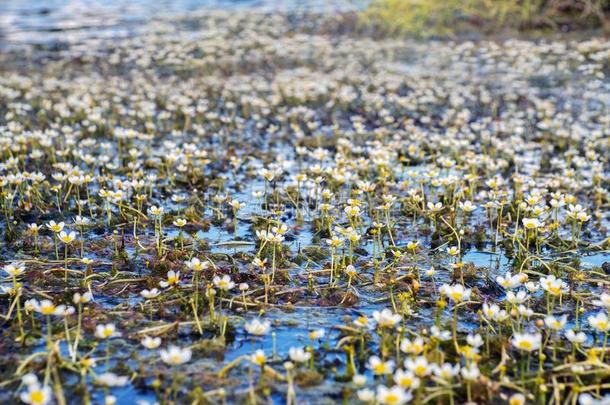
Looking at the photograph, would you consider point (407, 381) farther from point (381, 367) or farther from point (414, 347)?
point (414, 347)

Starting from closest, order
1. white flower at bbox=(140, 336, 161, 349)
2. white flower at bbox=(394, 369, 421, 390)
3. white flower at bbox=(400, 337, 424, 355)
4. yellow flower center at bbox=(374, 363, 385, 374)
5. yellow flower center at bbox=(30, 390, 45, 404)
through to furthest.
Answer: yellow flower center at bbox=(30, 390, 45, 404), white flower at bbox=(394, 369, 421, 390), yellow flower center at bbox=(374, 363, 385, 374), white flower at bbox=(400, 337, 424, 355), white flower at bbox=(140, 336, 161, 349)

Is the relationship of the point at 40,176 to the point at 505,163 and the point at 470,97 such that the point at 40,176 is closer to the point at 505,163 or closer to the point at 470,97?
the point at 505,163

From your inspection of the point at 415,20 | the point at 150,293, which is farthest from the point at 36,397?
the point at 415,20

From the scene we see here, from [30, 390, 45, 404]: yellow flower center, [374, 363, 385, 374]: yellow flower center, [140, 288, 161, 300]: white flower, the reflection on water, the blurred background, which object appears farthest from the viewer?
the reflection on water

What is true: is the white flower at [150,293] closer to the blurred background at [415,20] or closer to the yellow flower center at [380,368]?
the yellow flower center at [380,368]

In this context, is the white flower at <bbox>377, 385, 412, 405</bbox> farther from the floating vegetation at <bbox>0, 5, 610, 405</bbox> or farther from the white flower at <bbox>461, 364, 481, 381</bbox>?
the white flower at <bbox>461, 364, 481, 381</bbox>

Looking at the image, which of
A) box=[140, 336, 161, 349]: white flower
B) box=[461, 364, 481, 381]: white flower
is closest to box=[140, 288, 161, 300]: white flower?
box=[140, 336, 161, 349]: white flower
